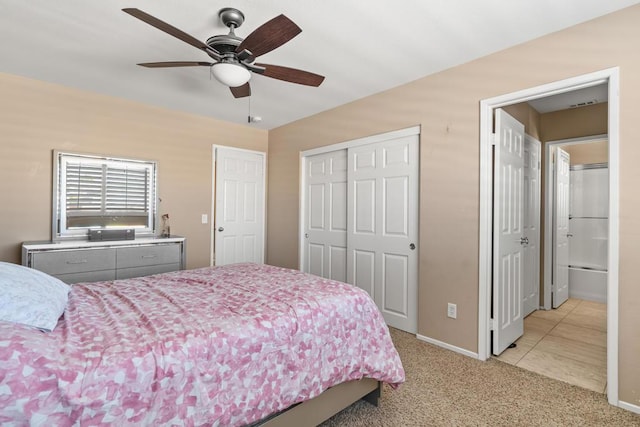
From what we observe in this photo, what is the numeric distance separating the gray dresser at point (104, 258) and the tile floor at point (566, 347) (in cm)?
336

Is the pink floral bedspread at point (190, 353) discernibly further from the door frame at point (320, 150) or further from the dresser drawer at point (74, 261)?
the door frame at point (320, 150)

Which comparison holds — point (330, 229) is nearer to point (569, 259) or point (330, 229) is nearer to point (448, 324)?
point (448, 324)

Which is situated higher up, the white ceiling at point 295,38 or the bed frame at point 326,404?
the white ceiling at point 295,38

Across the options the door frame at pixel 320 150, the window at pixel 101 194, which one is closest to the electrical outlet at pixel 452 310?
the door frame at pixel 320 150

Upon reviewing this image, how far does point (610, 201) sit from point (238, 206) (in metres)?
3.96

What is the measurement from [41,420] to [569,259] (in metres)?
5.80

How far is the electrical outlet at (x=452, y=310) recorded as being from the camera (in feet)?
9.14

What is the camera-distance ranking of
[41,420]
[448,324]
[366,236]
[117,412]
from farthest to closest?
[366,236]
[448,324]
[117,412]
[41,420]

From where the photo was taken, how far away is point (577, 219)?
15.3 ft

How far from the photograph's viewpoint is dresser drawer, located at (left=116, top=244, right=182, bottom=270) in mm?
3143

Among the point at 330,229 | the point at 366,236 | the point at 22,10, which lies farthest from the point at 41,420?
the point at 330,229

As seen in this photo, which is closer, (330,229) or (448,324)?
(448,324)

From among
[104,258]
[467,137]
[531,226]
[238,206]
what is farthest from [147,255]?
[531,226]

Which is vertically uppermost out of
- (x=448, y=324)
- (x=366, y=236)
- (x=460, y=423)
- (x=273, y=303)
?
(x=366, y=236)
